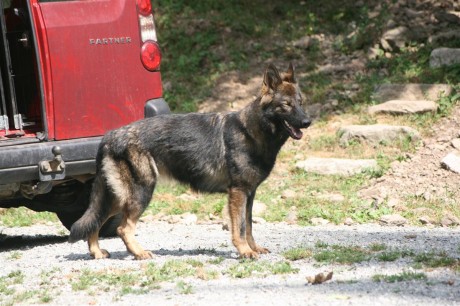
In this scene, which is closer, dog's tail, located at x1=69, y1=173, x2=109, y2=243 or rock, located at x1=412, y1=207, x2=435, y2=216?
dog's tail, located at x1=69, y1=173, x2=109, y2=243

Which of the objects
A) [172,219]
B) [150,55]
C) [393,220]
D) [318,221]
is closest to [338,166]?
[318,221]

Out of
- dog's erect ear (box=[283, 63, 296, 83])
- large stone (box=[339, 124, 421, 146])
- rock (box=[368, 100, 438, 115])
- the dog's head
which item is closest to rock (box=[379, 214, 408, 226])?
large stone (box=[339, 124, 421, 146])

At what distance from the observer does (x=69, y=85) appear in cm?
763

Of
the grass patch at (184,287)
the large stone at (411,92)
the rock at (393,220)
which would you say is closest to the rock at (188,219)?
the rock at (393,220)

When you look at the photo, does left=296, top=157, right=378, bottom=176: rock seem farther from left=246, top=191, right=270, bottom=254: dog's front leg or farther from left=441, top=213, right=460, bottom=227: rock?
left=246, top=191, right=270, bottom=254: dog's front leg

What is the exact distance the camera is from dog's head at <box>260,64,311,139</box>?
726 cm

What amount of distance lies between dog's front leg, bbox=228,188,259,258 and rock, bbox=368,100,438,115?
542cm

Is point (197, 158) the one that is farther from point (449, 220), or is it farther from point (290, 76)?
point (449, 220)

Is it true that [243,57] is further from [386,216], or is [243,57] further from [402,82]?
[386,216]

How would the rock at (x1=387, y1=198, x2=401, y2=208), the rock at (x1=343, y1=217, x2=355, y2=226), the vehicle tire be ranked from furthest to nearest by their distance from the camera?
the rock at (x1=387, y1=198, x2=401, y2=208) < the rock at (x1=343, y1=217, x2=355, y2=226) < the vehicle tire

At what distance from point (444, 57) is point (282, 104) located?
6952mm

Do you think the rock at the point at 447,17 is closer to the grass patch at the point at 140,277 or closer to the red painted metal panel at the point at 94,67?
the red painted metal panel at the point at 94,67

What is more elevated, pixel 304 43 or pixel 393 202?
pixel 304 43

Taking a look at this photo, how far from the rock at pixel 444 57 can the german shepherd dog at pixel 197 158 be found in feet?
21.7
